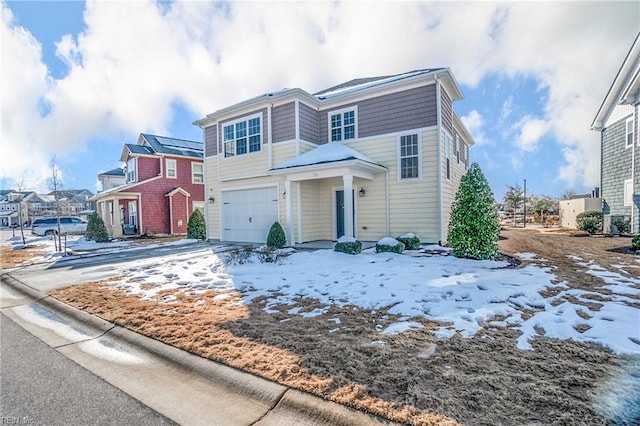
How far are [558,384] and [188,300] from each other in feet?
16.8

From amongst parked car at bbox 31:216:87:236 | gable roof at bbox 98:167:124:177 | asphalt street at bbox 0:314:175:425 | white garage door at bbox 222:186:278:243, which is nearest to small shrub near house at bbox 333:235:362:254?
white garage door at bbox 222:186:278:243

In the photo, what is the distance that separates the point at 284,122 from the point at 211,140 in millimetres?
4723

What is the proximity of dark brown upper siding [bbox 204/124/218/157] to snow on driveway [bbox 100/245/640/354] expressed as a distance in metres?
7.28

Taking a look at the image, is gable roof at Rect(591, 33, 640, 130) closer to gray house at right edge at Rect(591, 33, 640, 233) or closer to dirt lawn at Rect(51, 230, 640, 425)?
gray house at right edge at Rect(591, 33, 640, 233)

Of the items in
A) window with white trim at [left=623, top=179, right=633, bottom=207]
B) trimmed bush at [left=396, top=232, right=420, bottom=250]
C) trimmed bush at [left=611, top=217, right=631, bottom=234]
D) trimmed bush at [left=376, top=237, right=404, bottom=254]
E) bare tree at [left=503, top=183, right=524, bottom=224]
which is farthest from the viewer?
bare tree at [left=503, top=183, right=524, bottom=224]

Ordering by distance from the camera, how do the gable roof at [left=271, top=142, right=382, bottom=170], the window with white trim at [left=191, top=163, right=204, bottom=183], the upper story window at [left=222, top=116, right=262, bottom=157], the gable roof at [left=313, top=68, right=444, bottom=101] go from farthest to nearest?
the window with white trim at [left=191, top=163, right=204, bottom=183] < the upper story window at [left=222, top=116, right=262, bottom=157] < the gable roof at [left=313, top=68, right=444, bottom=101] < the gable roof at [left=271, top=142, right=382, bottom=170]

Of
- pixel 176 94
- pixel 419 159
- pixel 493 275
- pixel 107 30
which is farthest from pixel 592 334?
pixel 176 94

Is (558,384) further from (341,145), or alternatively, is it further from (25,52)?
(25,52)

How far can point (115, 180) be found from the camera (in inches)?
1442

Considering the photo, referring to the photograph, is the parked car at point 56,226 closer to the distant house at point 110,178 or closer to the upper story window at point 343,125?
the distant house at point 110,178

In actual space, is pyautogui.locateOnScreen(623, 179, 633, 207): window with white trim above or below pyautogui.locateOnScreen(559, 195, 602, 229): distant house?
above

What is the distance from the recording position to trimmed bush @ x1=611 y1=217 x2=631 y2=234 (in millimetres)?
14484

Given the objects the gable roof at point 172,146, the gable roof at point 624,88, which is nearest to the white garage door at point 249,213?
the gable roof at point 172,146

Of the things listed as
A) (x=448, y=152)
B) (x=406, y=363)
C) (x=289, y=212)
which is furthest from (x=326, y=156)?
(x=406, y=363)
